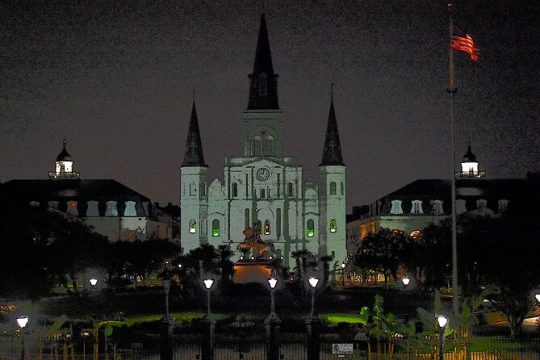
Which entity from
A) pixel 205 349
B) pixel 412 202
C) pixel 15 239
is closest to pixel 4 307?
pixel 15 239

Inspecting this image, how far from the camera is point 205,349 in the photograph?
40312 millimetres

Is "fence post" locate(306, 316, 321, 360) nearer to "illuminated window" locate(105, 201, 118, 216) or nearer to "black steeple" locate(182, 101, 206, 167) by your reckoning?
"illuminated window" locate(105, 201, 118, 216)

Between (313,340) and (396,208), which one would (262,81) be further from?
(313,340)

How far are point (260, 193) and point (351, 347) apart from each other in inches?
4369

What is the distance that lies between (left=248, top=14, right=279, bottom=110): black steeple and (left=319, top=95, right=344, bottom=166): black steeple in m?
8.42

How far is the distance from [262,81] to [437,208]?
3349cm

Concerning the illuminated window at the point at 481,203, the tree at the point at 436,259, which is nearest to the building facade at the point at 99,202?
the illuminated window at the point at 481,203

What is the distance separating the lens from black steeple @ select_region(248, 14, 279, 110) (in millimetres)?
155875

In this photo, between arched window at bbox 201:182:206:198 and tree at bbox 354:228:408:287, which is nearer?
tree at bbox 354:228:408:287

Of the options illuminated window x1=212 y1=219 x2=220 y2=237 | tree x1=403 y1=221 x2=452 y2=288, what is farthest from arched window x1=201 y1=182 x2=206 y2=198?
tree x1=403 y1=221 x2=452 y2=288

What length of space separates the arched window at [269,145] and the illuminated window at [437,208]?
1065 inches

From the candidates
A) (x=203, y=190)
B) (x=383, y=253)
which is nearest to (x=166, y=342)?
(x=383, y=253)

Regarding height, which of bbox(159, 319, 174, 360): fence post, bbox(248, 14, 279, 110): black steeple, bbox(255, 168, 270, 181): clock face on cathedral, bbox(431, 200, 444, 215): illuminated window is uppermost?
bbox(248, 14, 279, 110): black steeple

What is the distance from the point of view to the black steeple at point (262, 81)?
511ft
